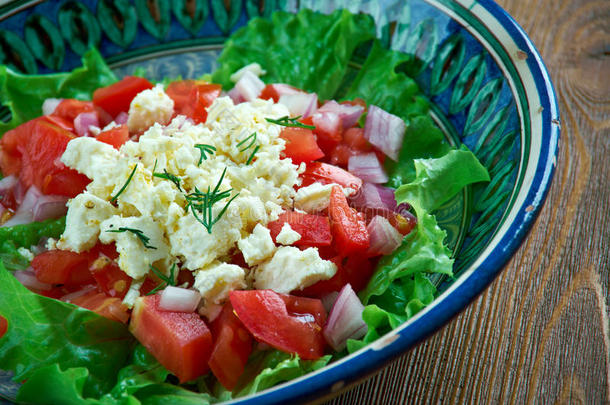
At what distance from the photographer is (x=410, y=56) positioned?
305 cm

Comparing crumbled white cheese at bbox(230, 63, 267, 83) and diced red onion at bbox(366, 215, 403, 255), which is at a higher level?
crumbled white cheese at bbox(230, 63, 267, 83)

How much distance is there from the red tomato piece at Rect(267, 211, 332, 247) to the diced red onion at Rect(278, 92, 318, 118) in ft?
2.48

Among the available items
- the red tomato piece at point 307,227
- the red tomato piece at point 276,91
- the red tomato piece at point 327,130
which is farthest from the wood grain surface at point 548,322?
the red tomato piece at point 276,91

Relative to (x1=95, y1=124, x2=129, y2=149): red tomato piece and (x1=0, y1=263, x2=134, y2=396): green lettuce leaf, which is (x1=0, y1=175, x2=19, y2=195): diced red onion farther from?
(x1=0, y1=263, x2=134, y2=396): green lettuce leaf

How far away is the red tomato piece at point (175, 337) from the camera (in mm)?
2037

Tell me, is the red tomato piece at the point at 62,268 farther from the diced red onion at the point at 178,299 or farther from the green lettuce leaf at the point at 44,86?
the green lettuce leaf at the point at 44,86

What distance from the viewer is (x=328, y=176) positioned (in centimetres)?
255

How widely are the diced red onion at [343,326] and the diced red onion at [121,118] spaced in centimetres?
155

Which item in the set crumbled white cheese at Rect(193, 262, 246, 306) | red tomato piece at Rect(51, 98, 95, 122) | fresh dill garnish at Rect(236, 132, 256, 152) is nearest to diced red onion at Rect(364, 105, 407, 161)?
fresh dill garnish at Rect(236, 132, 256, 152)

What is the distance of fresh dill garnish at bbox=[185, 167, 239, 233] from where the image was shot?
218 cm

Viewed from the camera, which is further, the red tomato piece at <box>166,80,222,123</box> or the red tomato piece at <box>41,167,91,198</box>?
the red tomato piece at <box>166,80,222,123</box>

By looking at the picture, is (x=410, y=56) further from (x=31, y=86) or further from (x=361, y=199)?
(x=31, y=86)

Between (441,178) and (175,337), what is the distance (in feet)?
4.25

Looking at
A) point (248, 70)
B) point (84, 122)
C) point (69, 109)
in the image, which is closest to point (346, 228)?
point (248, 70)
